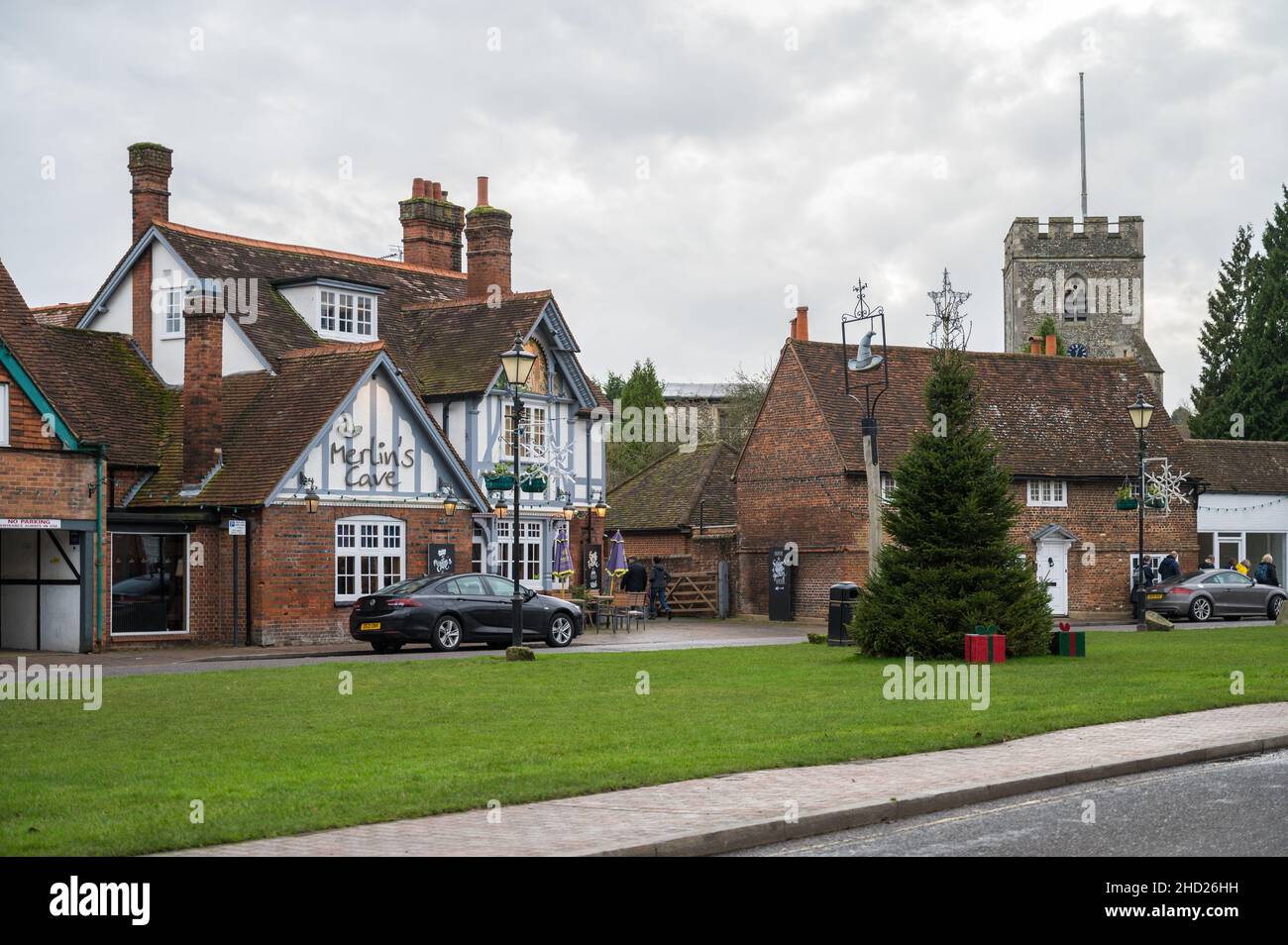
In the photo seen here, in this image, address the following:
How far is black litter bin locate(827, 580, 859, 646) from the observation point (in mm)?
28125

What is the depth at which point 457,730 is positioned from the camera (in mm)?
15102

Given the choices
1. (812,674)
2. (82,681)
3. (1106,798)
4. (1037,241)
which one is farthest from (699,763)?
(1037,241)

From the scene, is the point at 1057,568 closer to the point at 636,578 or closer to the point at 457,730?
the point at 636,578

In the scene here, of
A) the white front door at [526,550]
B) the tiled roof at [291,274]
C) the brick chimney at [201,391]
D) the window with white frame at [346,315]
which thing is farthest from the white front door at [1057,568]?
the brick chimney at [201,391]

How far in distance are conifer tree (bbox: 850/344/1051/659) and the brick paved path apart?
916 centimetres

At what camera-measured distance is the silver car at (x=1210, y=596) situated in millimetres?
40719

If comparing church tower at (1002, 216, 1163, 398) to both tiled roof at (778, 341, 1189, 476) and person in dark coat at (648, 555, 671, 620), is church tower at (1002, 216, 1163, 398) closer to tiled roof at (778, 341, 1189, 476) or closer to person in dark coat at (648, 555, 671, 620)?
tiled roof at (778, 341, 1189, 476)

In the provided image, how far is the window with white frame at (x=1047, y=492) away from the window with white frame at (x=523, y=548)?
1458cm

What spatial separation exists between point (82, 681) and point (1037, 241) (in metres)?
75.0

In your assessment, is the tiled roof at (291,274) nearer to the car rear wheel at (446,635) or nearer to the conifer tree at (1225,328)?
the car rear wheel at (446,635)

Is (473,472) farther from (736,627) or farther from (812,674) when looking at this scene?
(812,674)

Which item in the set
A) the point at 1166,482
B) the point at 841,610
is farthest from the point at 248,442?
the point at 1166,482

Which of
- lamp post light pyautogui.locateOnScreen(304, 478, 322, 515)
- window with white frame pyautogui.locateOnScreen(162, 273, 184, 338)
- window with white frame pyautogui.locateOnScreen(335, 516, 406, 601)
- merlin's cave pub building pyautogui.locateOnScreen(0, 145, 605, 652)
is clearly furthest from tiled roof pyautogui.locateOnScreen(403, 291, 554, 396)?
lamp post light pyautogui.locateOnScreen(304, 478, 322, 515)

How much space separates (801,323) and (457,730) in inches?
1407
